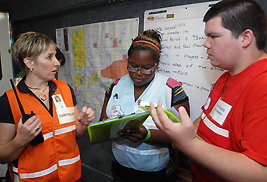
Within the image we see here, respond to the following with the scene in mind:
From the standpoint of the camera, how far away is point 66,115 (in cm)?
115

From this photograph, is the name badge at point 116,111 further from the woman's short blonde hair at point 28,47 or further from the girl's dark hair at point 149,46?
the woman's short blonde hair at point 28,47

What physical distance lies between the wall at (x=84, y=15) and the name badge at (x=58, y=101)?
0.96 meters

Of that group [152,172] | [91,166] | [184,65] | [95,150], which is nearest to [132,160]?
[152,172]

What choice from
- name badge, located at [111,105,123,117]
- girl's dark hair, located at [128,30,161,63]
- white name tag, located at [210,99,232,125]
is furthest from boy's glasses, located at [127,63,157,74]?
white name tag, located at [210,99,232,125]

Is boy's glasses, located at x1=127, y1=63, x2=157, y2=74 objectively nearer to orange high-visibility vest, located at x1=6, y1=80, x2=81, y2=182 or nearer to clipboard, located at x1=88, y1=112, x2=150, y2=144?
clipboard, located at x1=88, y1=112, x2=150, y2=144

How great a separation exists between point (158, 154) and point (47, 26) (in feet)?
8.03

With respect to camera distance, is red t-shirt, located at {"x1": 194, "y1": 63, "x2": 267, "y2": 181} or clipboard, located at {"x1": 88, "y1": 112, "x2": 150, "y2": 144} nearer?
red t-shirt, located at {"x1": 194, "y1": 63, "x2": 267, "y2": 181}

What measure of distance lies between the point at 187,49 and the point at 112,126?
89 centimetres

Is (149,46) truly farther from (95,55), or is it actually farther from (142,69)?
(95,55)

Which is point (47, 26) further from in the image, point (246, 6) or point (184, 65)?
point (246, 6)

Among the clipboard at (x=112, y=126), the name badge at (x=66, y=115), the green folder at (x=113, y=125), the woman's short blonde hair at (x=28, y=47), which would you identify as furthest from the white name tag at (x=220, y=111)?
the woman's short blonde hair at (x=28, y=47)

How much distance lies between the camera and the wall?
5.35 ft

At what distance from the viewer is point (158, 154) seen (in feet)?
3.64

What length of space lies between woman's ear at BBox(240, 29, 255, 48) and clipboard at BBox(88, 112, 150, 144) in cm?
49
